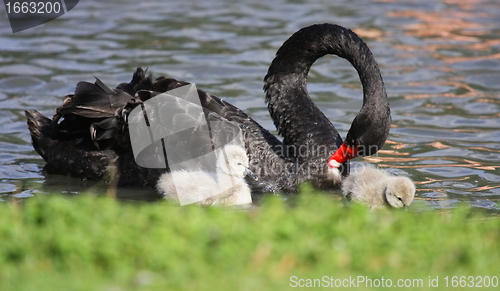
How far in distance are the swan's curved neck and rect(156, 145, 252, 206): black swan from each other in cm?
111

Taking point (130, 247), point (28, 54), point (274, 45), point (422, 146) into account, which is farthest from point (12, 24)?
point (130, 247)

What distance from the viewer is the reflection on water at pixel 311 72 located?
7473 mm

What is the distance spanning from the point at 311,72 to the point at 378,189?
18.7ft

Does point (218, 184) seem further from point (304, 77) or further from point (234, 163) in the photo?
point (304, 77)

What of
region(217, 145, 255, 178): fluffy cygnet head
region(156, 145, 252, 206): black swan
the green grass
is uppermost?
the green grass

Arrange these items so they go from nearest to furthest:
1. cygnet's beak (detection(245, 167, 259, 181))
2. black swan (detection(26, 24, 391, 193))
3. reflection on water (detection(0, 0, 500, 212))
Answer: cygnet's beak (detection(245, 167, 259, 181))
black swan (detection(26, 24, 391, 193))
reflection on water (detection(0, 0, 500, 212))

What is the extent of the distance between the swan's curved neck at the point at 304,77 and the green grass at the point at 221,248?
8.60ft

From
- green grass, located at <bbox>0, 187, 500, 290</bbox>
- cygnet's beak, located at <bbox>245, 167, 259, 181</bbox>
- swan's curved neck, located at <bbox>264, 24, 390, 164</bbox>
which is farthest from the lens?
swan's curved neck, located at <bbox>264, 24, 390, 164</bbox>

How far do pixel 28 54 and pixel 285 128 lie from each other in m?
6.29

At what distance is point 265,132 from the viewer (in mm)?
7082

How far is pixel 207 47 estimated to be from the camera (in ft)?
40.3

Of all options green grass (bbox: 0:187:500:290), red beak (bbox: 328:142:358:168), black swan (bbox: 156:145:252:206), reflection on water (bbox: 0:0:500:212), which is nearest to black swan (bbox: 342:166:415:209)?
red beak (bbox: 328:142:358:168)

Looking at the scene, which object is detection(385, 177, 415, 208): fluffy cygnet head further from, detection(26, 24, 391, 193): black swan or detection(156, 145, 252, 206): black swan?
detection(156, 145, 252, 206): black swan

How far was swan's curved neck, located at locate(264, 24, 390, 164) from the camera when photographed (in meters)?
6.79
